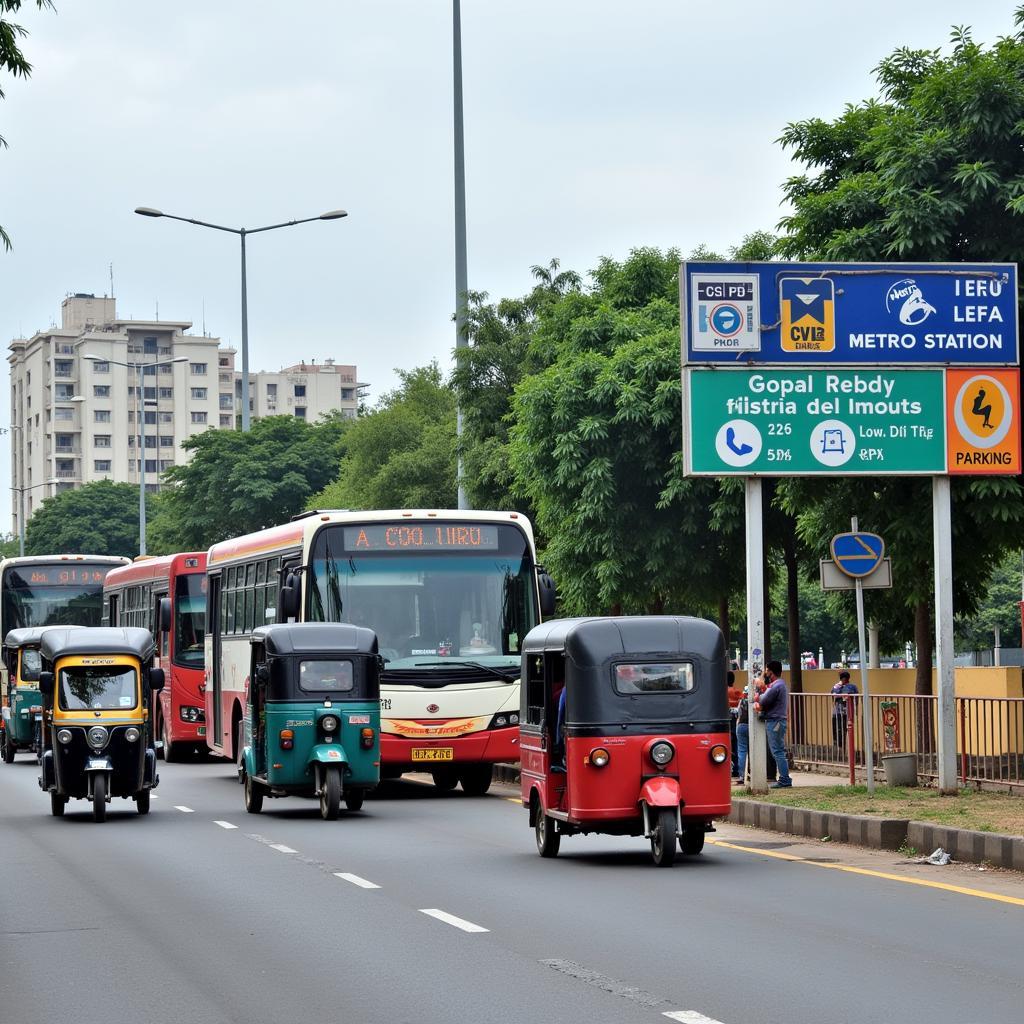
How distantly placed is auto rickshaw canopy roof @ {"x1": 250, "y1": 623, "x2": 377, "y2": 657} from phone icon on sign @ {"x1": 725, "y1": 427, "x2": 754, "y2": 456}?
14.8ft

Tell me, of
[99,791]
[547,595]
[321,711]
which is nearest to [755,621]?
[547,595]

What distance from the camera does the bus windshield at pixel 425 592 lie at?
23922 mm

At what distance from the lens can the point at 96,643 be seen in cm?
2175

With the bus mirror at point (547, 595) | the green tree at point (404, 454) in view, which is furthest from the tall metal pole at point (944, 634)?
the green tree at point (404, 454)

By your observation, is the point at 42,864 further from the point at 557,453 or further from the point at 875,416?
the point at 557,453

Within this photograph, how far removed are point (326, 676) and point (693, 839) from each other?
6.15 m

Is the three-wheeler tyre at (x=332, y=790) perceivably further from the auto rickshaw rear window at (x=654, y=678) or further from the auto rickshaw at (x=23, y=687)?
the auto rickshaw at (x=23, y=687)

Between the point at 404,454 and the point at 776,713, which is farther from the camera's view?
the point at 404,454

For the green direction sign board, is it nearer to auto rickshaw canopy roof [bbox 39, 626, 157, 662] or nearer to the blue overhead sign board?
the blue overhead sign board

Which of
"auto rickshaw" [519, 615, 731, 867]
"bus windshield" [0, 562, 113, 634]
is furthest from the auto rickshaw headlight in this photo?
"bus windshield" [0, 562, 113, 634]

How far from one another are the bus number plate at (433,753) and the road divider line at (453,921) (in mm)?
10781

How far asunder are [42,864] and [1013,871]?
792 cm

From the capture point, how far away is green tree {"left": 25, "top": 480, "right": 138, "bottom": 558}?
11316 cm

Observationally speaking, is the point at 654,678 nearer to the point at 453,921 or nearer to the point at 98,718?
the point at 453,921
